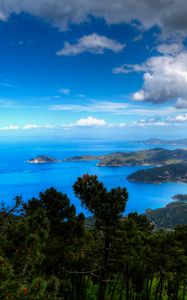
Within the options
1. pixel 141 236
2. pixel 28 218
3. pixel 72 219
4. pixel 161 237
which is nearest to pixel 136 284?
pixel 161 237

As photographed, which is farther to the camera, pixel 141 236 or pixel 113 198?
pixel 141 236

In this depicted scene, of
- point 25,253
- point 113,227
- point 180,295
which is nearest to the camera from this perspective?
point 25,253

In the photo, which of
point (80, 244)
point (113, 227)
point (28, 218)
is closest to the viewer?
point (28, 218)

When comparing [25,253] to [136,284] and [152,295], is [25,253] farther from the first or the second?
[152,295]

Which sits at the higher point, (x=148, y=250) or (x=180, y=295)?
(x=148, y=250)

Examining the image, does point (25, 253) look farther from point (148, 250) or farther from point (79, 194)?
point (148, 250)

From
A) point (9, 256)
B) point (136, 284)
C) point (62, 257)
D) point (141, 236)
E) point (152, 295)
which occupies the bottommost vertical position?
point (152, 295)

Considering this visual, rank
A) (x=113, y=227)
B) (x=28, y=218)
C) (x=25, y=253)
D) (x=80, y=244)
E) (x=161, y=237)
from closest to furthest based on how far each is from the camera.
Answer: (x=25, y=253)
(x=28, y=218)
(x=113, y=227)
(x=80, y=244)
(x=161, y=237)

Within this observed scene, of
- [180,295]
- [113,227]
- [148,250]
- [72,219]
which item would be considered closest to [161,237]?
[148,250]

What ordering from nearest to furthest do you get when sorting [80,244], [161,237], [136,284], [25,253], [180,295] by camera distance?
[25,253]
[80,244]
[161,237]
[136,284]
[180,295]

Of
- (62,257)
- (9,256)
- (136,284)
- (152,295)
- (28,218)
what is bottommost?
(152,295)
